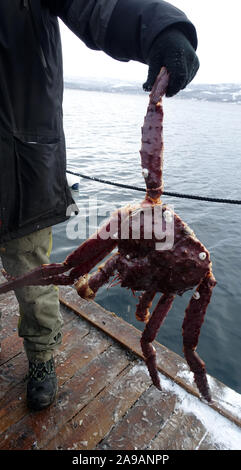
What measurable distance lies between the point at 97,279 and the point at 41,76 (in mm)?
1282

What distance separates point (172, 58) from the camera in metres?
1.28

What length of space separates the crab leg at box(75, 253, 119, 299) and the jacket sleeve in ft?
3.52

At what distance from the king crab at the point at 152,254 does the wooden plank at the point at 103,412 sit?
1.12 meters

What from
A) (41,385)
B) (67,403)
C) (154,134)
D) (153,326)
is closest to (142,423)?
(67,403)

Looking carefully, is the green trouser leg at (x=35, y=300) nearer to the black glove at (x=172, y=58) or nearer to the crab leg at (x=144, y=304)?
the crab leg at (x=144, y=304)

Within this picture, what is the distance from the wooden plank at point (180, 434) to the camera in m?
2.35

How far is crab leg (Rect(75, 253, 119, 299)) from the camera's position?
5.82ft

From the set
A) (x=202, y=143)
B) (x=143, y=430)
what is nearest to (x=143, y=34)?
(x=143, y=430)

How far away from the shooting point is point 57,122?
203cm

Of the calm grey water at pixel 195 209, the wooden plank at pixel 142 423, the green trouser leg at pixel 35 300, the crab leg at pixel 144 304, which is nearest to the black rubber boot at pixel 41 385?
the green trouser leg at pixel 35 300

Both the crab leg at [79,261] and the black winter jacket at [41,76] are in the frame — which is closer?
the black winter jacket at [41,76]

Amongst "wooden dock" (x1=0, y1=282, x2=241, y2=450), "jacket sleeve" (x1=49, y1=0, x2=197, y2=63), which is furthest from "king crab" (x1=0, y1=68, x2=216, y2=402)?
"wooden dock" (x1=0, y1=282, x2=241, y2=450)

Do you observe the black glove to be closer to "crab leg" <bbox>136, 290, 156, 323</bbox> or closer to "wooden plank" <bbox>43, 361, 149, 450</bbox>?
"crab leg" <bbox>136, 290, 156, 323</bbox>

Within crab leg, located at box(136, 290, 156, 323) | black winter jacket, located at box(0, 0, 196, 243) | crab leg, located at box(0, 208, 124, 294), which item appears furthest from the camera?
crab leg, located at box(136, 290, 156, 323)
